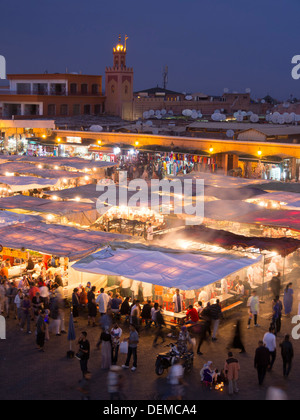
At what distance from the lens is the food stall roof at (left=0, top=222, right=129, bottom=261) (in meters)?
13.5

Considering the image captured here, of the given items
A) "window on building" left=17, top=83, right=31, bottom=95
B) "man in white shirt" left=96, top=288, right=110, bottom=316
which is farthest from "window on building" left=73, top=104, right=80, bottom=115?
"man in white shirt" left=96, top=288, right=110, bottom=316

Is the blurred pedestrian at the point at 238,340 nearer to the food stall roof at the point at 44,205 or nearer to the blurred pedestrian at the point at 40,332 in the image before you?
the blurred pedestrian at the point at 40,332

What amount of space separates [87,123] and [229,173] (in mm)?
19998

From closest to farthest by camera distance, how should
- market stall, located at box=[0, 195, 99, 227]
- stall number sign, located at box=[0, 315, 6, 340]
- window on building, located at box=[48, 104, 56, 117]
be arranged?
stall number sign, located at box=[0, 315, 6, 340]
market stall, located at box=[0, 195, 99, 227]
window on building, located at box=[48, 104, 56, 117]

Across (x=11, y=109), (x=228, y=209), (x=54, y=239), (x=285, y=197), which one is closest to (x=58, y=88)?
(x=11, y=109)

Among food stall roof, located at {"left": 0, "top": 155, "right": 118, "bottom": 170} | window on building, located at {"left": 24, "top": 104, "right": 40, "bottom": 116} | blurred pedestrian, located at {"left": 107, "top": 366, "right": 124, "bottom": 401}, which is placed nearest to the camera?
blurred pedestrian, located at {"left": 107, "top": 366, "right": 124, "bottom": 401}

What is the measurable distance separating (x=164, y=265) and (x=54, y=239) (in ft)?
10.9

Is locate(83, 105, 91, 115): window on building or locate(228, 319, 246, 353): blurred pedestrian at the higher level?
locate(83, 105, 91, 115): window on building

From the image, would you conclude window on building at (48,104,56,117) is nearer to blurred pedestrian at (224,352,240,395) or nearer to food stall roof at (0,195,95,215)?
food stall roof at (0,195,95,215)

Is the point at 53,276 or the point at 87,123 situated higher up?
the point at 87,123

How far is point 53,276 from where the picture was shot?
14.6 meters

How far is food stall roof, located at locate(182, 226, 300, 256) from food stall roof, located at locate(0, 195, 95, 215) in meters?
3.84
